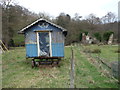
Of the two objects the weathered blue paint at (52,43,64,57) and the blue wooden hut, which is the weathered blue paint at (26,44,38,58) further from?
the weathered blue paint at (52,43,64,57)

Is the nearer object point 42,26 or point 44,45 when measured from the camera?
point 44,45

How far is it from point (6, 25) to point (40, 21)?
61.5 feet

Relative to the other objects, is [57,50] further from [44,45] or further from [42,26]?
[42,26]

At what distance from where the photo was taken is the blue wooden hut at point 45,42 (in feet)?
35.9

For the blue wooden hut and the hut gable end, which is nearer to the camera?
the blue wooden hut

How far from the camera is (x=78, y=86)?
5.70 metres

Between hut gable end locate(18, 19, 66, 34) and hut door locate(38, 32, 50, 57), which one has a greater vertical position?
hut gable end locate(18, 19, 66, 34)

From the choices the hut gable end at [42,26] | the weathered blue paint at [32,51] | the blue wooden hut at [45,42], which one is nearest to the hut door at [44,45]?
the blue wooden hut at [45,42]

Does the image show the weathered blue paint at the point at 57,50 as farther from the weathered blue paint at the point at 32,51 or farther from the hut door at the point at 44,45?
the weathered blue paint at the point at 32,51

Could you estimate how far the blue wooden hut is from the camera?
1094 cm

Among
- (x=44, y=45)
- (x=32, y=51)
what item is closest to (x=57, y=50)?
(x=44, y=45)

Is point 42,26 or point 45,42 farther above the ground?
point 42,26

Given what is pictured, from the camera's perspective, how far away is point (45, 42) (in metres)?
11.0

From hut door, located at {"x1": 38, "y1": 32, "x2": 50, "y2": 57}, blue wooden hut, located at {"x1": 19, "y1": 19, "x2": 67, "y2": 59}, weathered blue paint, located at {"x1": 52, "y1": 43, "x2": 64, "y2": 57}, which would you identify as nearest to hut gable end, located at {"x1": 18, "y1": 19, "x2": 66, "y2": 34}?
blue wooden hut, located at {"x1": 19, "y1": 19, "x2": 67, "y2": 59}
